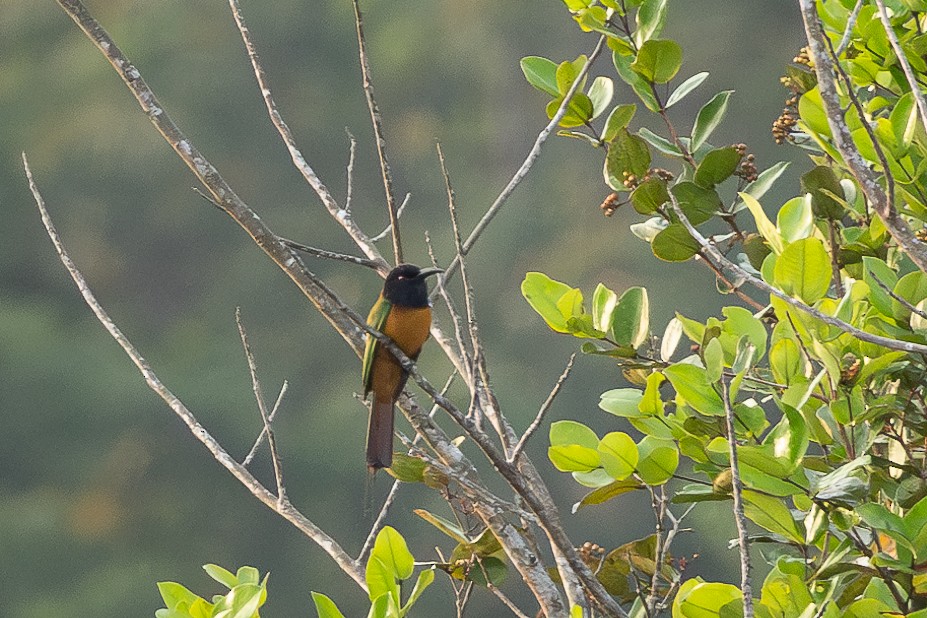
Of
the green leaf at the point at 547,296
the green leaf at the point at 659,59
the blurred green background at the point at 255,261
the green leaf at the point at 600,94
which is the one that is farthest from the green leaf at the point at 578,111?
the blurred green background at the point at 255,261

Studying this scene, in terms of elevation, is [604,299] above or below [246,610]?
above

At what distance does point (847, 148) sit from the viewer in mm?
1663

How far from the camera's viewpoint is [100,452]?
43.7 feet

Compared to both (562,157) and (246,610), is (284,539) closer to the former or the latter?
(562,157)

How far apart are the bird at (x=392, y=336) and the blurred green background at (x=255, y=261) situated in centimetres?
820

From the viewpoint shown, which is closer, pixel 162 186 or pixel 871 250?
pixel 871 250

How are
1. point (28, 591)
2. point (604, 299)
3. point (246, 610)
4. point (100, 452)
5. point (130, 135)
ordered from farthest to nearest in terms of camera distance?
point (130, 135), point (100, 452), point (28, 591), point (604, 299), point (246, 610)

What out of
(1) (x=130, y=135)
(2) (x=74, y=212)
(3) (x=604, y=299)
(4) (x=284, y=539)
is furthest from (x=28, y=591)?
(3) (x=604, y=299)

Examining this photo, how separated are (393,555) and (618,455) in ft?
1.21

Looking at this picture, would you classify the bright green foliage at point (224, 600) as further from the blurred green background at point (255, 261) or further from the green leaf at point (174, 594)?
the blurred green background at point (255, 261)

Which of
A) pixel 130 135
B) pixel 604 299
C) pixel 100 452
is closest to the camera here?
pixel 604 299

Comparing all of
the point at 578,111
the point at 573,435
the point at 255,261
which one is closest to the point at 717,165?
the point at 578,111

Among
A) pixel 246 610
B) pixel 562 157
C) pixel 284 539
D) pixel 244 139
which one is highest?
pixel 246 610

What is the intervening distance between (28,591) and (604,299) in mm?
11509
